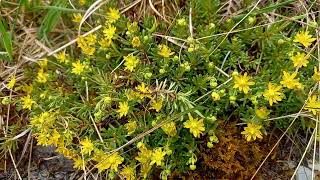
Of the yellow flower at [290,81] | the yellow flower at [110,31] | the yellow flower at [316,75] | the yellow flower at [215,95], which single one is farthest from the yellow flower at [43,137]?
the yellow flower at [316,75]

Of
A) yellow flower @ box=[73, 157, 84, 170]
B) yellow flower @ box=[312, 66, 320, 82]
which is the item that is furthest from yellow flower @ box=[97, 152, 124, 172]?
yellow flower @ box=[312, 66, 320, 82]

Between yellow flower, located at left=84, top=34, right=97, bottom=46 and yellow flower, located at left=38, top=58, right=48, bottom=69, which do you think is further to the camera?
yellow flower, located at left=38, top=58, right=48, bottom=69

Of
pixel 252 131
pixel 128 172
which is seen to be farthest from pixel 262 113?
pixel 128 172

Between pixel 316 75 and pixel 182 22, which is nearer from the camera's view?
pixel 316 75

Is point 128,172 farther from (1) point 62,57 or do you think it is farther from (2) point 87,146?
(1) point 62,57

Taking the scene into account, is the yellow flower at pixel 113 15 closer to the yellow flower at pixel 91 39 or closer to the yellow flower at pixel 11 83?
the yellow flower at pixel 91 39

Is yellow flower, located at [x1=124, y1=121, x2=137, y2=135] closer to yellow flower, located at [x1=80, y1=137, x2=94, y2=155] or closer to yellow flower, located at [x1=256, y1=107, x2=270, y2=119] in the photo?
yellow flower, located at [x1=80, y1=137, x2=94, y2=155]

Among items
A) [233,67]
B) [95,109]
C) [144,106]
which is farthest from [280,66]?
Result: [95,109]
